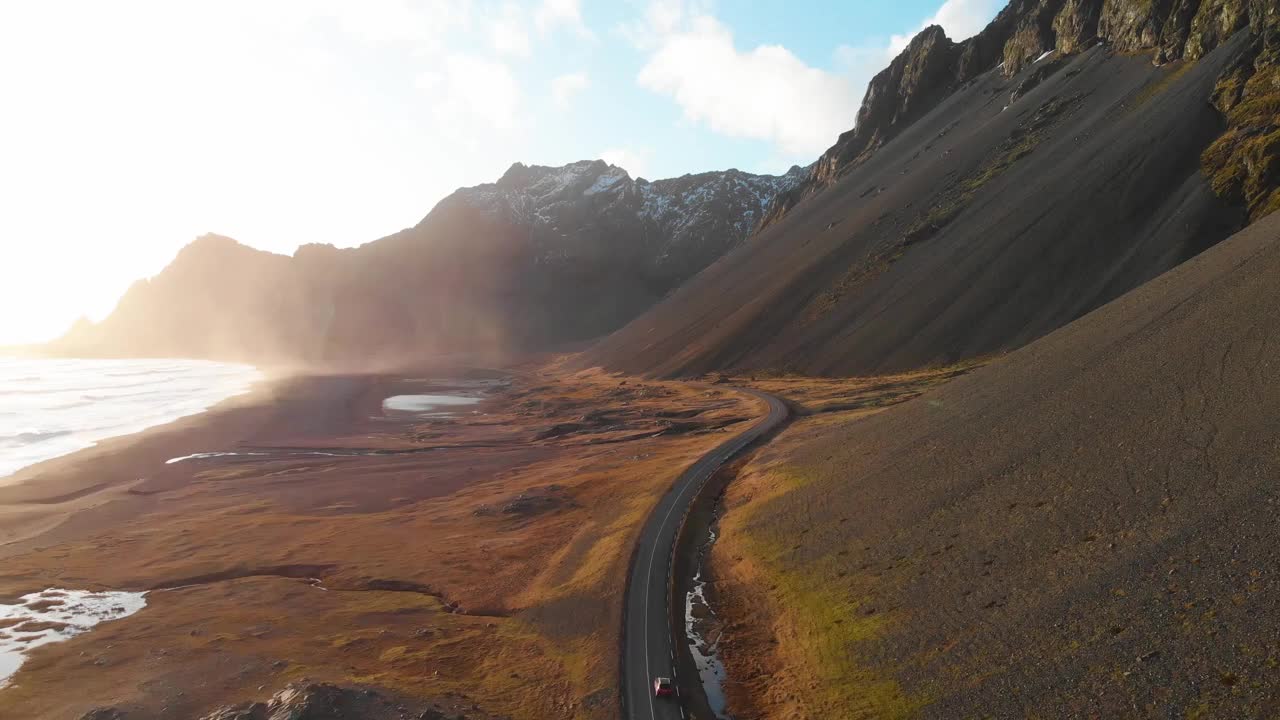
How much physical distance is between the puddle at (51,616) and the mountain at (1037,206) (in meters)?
98.1

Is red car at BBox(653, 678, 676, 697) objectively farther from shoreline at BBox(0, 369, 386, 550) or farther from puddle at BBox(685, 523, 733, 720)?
shoreline at BBox(0, 369, 386, 550)

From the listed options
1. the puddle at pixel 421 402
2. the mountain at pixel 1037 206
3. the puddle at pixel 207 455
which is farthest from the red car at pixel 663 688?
the puddle at pixel 421 402

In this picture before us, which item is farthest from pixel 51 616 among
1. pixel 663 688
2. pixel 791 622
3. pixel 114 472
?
pixel 114 472

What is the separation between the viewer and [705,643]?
114 feet

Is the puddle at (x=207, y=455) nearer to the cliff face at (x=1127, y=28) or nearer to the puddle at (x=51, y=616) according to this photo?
the puddle at (x=51, y=616)

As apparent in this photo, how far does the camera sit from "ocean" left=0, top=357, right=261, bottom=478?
323 ft

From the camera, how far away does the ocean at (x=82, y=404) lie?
98562 millimetres

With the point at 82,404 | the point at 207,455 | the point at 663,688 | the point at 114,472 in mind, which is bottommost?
the point at 663,688

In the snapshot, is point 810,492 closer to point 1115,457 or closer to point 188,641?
point 1115,457

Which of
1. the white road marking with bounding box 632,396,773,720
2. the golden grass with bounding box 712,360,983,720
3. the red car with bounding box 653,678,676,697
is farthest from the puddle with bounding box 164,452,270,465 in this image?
the red car with bounding box 653,678,676,697

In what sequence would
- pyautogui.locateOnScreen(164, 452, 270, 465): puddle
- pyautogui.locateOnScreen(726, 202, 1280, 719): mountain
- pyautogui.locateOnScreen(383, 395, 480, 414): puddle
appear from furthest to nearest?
1. pyautogui.locateOnScreen(383, 395, 480, 414): puddle
2. pyautogui.locateOnScreen(164, 452, 270, 465): puddle
3. pyautogui.locateOnScreen(726, 202, 1280, 719): mountain

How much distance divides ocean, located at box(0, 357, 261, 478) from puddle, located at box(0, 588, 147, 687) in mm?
51026

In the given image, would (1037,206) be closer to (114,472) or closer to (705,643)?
(705,643)

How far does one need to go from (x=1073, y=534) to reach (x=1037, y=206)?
102 meters
